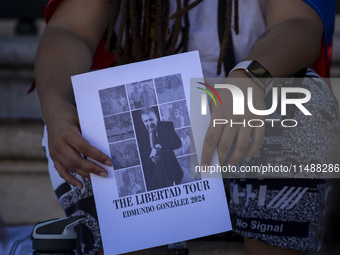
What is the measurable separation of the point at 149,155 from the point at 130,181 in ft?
0.21

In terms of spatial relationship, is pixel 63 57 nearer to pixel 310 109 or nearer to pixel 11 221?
pixel 310 109

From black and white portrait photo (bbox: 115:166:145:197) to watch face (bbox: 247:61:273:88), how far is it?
29 centimetres

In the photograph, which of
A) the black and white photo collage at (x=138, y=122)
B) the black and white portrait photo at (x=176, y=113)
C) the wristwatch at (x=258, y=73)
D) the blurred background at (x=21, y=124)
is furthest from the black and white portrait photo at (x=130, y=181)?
the blurred background at (x=21, y=124)

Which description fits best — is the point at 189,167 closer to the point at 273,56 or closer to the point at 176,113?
the point at 176,113

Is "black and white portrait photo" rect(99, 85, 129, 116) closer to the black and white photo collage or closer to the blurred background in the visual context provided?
the black and white photo collage

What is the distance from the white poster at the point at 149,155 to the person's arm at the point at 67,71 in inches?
1.3

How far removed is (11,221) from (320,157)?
4.53 feet

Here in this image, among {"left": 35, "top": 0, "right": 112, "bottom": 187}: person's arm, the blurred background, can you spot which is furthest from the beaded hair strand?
the blurred background

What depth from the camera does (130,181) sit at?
0.95m

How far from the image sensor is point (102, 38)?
1.29 meters

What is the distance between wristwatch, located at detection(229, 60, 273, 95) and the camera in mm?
951

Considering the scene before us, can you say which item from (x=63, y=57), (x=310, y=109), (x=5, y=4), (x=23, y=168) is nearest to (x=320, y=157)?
(x=310, y=109)

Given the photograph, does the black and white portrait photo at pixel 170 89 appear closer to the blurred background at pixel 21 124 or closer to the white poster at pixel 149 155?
the white poster at pixel 149 155

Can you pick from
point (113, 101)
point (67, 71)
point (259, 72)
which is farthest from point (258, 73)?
point (67, 71)
